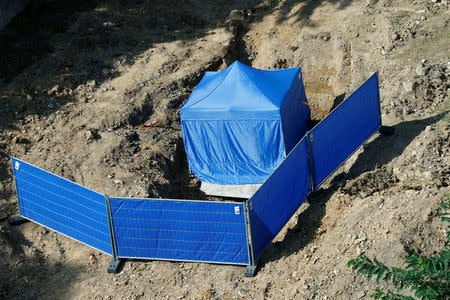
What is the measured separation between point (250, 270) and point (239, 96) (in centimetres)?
424

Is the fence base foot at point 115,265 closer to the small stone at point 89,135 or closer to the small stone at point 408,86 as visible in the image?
the small stone at point 89,135

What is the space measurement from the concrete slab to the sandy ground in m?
0.20

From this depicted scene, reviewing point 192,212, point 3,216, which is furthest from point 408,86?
point 3,216

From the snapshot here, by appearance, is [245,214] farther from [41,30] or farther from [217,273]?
[41,30]

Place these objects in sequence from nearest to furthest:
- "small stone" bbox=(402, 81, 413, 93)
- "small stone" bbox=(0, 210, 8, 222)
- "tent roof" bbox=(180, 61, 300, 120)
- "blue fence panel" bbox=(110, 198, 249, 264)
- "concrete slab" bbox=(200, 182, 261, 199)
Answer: "blue fence panel" bbox=(110, 198, 249, 264) → "small stone" bbox=(0, 210, 8, 222) → "tent roof" bbox=(180, 61, 300, 120) → "concrete slab" bbox=(200, 182, 261, 199) → "small stone" bbox=(402, 81, 413, 93)

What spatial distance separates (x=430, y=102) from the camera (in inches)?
504

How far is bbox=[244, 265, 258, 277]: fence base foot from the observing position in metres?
9.66

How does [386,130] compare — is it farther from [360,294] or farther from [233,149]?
[360,294]

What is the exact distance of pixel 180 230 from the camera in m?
9.79

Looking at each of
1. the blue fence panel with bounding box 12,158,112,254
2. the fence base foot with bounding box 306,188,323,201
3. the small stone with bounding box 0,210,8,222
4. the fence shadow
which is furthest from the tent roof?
the fence shadow

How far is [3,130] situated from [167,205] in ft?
19.0

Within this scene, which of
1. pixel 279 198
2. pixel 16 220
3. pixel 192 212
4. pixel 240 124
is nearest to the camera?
pixel 192 212

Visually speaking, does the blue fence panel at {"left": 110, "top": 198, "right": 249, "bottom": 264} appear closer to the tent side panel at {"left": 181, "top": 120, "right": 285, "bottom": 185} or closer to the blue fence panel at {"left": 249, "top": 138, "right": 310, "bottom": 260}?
the blue fence panel at {"left": 249, "top": 138, "right": 310, "bottom": 260}

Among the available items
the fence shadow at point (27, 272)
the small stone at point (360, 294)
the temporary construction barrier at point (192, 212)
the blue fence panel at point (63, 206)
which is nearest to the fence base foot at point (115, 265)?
the temporary construction barrier at point (192, 212)
